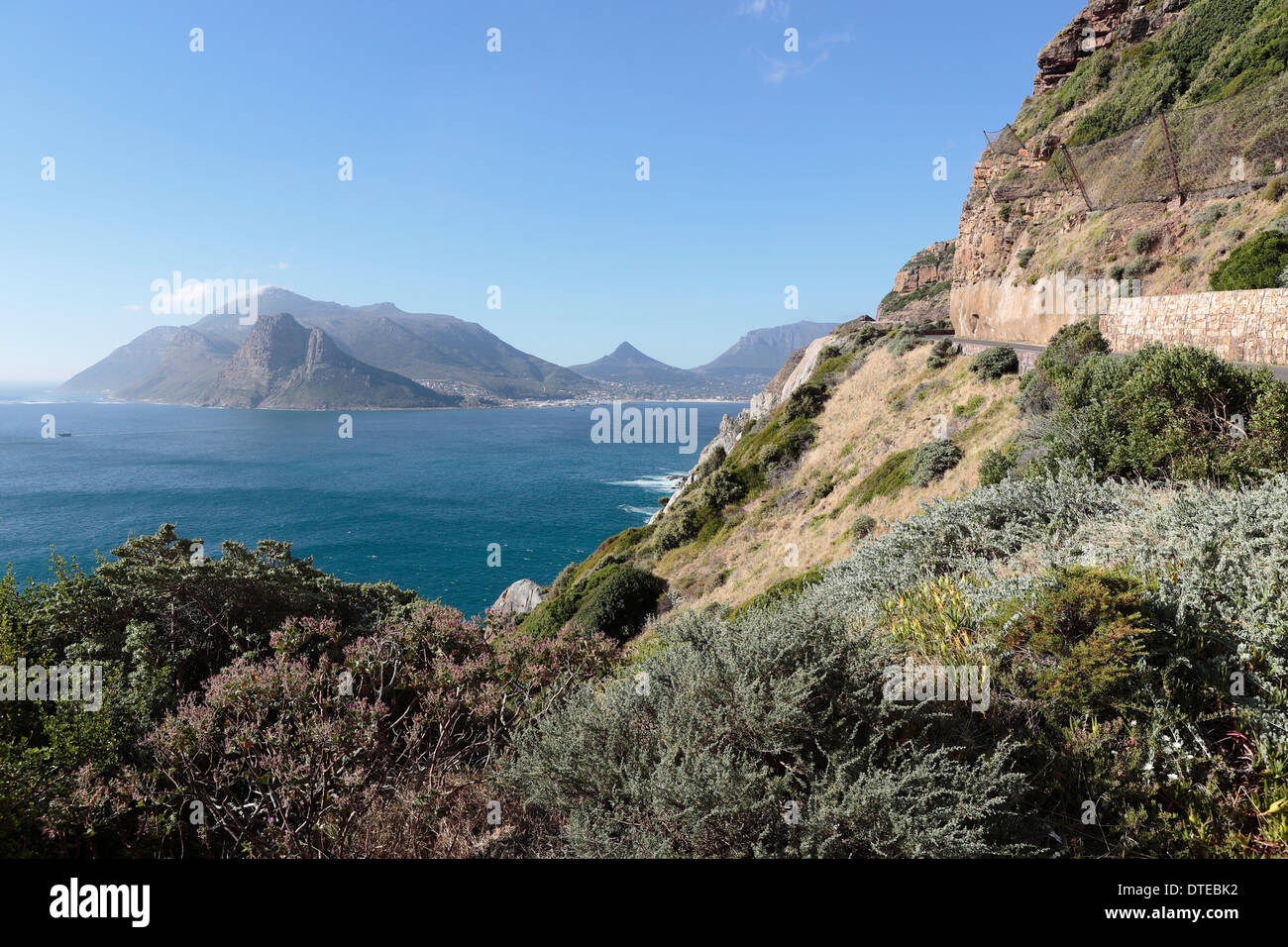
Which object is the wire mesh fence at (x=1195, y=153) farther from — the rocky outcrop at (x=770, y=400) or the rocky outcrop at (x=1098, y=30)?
the rocky outcrop at (x=1098, y=30)

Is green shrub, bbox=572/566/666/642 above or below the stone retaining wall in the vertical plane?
below

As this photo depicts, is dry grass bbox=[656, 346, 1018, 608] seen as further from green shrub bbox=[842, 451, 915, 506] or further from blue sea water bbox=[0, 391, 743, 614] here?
blue sea water bbox=[0, 391, 743, 614]

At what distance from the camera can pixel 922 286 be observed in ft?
320

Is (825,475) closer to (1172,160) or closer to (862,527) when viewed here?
(862,527)

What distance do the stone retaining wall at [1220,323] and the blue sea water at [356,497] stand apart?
37014 millimetres

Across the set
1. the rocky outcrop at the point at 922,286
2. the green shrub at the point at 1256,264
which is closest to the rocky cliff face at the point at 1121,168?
the green shrub at the point at 1256,264

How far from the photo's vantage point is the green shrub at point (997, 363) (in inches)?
998

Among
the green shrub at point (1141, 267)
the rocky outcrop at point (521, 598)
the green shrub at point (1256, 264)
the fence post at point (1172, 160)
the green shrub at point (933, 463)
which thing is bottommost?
the rocky outcrop at point (521, 598)

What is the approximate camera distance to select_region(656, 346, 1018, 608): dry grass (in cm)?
2073

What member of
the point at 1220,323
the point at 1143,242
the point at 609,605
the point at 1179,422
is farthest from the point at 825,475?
the point at 1179,422

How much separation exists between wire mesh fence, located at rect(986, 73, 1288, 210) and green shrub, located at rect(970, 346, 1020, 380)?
38.7 feet

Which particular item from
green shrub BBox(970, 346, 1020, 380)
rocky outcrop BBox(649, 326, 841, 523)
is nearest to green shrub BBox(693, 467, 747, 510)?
rocky outcrop BBox(649, 326, 841, 523)

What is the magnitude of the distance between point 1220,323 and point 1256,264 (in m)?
7.69

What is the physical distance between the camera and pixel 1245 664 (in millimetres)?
5262
